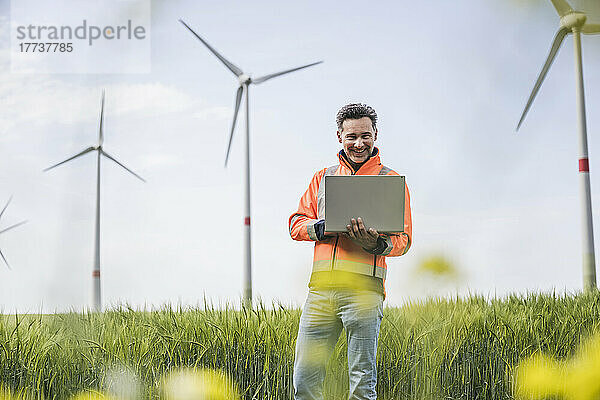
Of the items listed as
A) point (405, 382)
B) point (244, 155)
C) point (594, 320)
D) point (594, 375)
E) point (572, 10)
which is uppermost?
point (244, 155)

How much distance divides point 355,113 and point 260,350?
0.94 meters

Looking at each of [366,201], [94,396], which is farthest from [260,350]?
[94,396]

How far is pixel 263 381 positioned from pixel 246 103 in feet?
9.24

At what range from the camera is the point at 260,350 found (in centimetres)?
207

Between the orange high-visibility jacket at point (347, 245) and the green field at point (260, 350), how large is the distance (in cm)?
35

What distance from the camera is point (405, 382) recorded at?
2090mm

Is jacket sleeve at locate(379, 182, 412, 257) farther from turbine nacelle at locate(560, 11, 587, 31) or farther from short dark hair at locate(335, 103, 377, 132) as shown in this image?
turbine nacelle at locate(560, 11, 587, 31)

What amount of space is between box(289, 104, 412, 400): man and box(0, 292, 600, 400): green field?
8.3 inches

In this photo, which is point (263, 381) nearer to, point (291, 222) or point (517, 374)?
point (291, 222)

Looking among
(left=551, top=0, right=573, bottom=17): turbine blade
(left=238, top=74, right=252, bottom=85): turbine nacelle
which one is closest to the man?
(left=551, top=0, right=573, bottom=17): turbine blade

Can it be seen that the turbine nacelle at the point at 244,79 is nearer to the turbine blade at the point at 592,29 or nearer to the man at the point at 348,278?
the man at the point at 348,278

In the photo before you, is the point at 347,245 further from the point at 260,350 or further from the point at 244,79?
the point at 244,79

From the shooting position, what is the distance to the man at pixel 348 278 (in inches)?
59.3

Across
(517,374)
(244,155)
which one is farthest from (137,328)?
(244,155)
